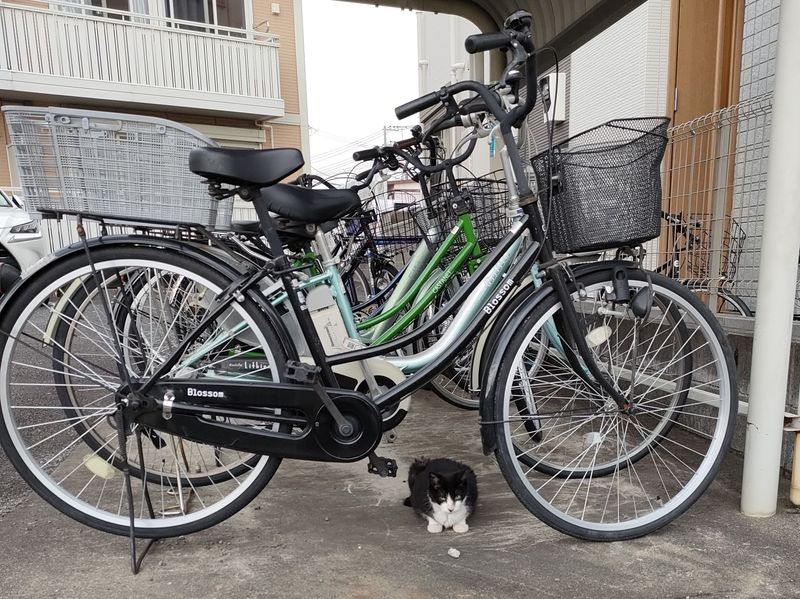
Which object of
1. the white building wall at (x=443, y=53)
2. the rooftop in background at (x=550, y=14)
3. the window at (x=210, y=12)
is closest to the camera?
the rooftop in background at (x=550, y=14)

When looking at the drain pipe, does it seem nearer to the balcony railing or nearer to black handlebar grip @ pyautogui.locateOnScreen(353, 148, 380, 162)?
black handlebar grip @ pyautogui.locateOnScreen(353, 148, 380, 162)

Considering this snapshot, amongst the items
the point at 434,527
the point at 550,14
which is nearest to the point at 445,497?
the point at 434,527

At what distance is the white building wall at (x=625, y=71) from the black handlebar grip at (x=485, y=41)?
5.45 m

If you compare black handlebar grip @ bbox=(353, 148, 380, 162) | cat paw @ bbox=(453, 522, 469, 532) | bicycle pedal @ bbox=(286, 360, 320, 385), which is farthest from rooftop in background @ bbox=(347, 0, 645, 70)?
cat paw @ bbox=(453, 522, 469, 532)

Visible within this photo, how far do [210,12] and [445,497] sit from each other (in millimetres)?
11884

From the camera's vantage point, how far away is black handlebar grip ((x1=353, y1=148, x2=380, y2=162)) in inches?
109

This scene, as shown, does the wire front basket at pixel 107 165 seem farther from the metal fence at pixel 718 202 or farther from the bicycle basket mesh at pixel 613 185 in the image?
the bicycle basket mesh at pixel 613 185

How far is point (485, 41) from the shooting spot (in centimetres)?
162

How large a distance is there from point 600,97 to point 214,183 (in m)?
7.77

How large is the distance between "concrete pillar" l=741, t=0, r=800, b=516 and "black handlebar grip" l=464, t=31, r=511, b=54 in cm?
104

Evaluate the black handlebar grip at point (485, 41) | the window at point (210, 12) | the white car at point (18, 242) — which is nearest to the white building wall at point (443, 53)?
the window at point (210, 12)

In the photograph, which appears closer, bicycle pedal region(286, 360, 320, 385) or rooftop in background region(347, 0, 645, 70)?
bicycle pedal region(286, 360, 320, 385)

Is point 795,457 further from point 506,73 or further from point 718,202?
point 506,73

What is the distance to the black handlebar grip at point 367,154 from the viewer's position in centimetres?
278
